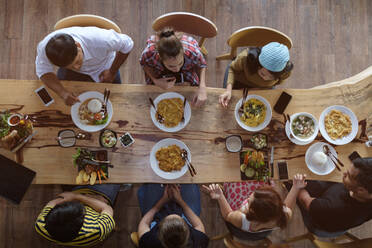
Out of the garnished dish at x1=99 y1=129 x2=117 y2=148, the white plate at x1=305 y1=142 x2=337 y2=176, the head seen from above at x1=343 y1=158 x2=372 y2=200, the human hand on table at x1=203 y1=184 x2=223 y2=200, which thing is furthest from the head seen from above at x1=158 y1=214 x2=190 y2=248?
the head seen from above at x1=343 y1=158 x2=372 y2=200

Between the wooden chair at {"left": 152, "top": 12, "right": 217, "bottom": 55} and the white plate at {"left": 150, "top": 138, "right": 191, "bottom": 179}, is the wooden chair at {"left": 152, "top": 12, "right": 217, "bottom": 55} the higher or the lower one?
the higher one

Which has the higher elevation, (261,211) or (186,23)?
(186,23)

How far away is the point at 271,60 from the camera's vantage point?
194 centimetres

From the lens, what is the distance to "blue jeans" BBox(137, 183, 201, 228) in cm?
229

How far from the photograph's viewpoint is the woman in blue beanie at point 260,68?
1938mm

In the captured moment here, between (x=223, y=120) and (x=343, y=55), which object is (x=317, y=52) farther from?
(x=223, y=120)

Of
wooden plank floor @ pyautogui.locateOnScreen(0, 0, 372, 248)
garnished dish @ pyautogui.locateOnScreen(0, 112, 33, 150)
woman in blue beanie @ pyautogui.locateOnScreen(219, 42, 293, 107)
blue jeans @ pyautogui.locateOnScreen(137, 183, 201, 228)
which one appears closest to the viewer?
garnished dish @ pyautogui.locateOnScreen(0, 112, 33, 150)

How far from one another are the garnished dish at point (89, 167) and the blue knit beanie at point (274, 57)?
4.64ft

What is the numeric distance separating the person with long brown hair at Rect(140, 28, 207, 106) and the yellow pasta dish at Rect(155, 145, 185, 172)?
0.41m

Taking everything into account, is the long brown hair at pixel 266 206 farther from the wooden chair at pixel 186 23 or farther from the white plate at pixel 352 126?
the wooden chair at pixel 186 23

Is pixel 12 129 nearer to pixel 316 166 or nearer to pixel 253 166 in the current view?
pixel 253 166

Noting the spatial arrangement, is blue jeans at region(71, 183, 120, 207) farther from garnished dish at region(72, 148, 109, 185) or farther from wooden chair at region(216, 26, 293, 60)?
wooden chair at region(216, 26, 293, 60)

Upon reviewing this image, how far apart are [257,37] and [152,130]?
124 cm

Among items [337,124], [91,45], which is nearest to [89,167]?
[91,45]
